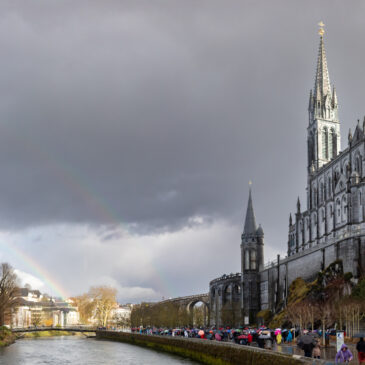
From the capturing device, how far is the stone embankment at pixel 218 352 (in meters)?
25.6

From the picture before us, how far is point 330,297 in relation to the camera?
48.9 meters

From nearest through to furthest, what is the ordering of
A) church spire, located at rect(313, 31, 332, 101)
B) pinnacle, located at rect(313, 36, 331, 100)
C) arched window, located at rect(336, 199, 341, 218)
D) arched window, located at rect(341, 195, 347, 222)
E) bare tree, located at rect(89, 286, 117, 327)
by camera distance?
arched window, located at rect(341, 195, 347, 222) < arched window, located at rect(336, 199, 341, 218) < church spire, located at rect(313, 31, 332, 101) < pinnacle, located at rect(313, 36, 331, 100) < bare tree, located at rect(89, 286, 117, 327)

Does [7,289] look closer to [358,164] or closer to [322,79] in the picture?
[358,164]

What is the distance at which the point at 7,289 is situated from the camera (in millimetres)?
78125

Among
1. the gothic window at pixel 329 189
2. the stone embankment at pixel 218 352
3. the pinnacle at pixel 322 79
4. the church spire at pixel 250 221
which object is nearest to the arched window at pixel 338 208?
the gothic window at pixel 329 189

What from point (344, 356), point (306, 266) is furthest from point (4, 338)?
point (344, 356)

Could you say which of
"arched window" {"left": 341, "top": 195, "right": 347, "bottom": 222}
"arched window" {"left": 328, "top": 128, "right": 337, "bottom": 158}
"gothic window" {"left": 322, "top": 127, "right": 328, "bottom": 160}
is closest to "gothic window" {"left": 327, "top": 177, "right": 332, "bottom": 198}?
"arched window" {"left": 341, "top": 195, "right": 347, "bottom": 222}

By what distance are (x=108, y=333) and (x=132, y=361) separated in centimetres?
4980

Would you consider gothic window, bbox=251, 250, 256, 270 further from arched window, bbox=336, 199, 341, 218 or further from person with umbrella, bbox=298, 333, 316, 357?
person with umbrella, bbox=298, 333, 316, 357

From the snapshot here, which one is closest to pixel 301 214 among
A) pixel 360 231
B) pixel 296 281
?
pixel 296 281

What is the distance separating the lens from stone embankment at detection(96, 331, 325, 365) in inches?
1006

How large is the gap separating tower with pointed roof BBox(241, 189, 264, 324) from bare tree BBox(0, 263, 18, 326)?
32.1m

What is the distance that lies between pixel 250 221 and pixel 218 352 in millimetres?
54732

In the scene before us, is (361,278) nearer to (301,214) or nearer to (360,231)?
(360,231)
